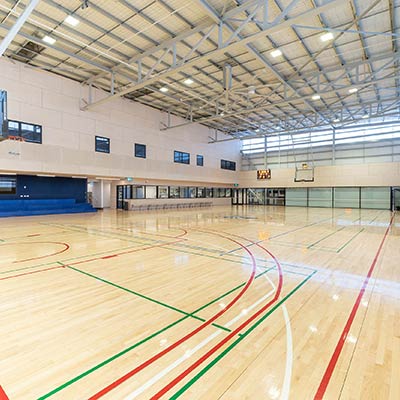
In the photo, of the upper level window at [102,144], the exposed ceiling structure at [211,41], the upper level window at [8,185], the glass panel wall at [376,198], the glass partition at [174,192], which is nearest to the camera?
the exposed ceiling structure at [211,41]

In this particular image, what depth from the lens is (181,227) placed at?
1290 centimetres

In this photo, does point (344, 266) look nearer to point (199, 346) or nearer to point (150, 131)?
point (199, 346)

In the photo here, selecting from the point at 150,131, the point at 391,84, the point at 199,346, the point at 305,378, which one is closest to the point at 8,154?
the point at 150,131

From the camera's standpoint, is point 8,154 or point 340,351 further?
point 8,154

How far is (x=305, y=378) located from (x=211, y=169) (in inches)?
1079

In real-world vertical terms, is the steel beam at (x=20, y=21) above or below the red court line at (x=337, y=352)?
above

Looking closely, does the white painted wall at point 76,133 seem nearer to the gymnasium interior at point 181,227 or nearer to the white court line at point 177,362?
the gymnasium interior at point 181,227

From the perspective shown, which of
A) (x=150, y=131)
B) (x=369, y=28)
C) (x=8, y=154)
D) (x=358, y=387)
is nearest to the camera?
(x=358, y=387)

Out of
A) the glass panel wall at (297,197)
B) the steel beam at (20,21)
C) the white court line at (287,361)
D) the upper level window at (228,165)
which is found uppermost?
the steel beam at (20,21)

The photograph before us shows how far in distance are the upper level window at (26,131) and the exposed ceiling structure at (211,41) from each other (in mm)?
3468

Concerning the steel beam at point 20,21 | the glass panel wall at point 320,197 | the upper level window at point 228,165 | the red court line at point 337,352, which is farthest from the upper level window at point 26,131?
the glass panel wall at point 320,197

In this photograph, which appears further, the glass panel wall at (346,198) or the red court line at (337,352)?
the glass panel wall at (346,198)

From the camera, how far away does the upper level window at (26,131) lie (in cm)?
1488

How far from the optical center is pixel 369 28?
11367mm
